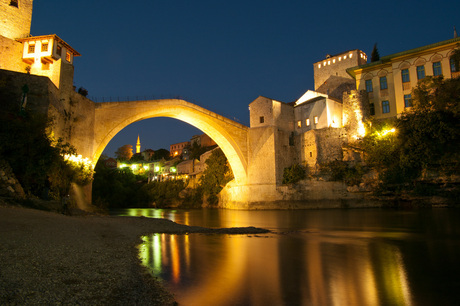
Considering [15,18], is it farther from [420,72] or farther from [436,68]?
[436,68]

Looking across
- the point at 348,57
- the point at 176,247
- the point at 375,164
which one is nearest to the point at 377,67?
the point at 375,164

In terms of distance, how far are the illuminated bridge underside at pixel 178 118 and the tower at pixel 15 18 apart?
795cm

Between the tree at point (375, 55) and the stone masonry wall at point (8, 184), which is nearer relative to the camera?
the stone masonry wall at point (8, 184)

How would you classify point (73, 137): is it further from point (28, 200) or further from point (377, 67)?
point (377, 67)

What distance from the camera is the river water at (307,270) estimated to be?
153 inches

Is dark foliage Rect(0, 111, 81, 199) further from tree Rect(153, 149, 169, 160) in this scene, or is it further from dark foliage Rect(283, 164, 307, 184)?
tree Rect(153, 149, 169, 160)

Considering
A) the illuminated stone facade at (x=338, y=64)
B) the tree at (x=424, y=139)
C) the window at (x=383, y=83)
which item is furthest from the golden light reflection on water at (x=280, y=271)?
the illuminated stone facade at (x=338, y=64)

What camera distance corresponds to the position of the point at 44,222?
7113mm

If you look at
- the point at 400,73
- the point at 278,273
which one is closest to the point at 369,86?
the point at 400,73

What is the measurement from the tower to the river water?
20.6 meters

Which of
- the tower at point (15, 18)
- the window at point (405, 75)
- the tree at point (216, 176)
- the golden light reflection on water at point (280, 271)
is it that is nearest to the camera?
the golden light reflection on water at point (280, 271)

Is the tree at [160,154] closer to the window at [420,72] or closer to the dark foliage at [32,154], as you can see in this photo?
the window at [420,72]

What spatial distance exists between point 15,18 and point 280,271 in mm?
25080

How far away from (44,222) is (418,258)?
825 cm
